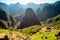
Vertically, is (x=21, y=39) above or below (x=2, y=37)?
below

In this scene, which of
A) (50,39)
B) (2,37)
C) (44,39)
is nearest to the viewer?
(2,37)

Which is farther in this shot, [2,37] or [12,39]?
[12,39]

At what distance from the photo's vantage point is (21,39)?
249 ft

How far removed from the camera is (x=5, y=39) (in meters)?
61.2

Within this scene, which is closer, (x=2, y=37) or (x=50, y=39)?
(x=2, y=37)

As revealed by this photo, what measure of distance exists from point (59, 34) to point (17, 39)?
65.8 ft

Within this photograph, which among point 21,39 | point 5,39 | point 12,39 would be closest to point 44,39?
point 21,39

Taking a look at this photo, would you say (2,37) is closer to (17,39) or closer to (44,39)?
(17,39)

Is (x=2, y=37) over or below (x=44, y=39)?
over

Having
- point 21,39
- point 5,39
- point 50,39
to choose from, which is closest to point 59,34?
point 50,39

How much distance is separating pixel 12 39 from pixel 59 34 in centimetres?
2213

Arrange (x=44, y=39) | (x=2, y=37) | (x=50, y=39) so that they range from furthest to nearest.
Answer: (x=44, y=39)
(x=50, y=39)
(x=2, y=37)

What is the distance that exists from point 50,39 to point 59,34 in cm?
491

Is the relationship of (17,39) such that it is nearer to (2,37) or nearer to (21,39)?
(21,39)
